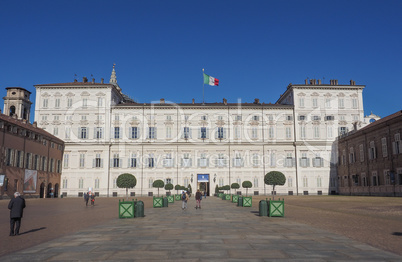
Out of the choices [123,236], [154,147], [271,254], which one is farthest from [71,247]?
[154,147]

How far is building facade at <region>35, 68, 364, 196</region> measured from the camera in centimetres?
5997

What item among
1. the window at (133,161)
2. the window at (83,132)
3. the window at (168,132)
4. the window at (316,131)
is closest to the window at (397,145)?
the window at (316,131)

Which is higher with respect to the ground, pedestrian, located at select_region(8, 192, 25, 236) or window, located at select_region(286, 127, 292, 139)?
window, located at select_region(286, 127, 292, 139)

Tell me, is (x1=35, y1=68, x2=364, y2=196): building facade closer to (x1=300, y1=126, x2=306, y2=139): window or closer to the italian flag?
(x1=300, y1=126, x2=306, y2=139): window

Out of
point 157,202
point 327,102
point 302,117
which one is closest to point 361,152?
point 302,117

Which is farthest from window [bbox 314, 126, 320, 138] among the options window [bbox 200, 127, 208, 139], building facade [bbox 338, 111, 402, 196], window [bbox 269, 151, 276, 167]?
window [bbox 200, 127, 208, 139]

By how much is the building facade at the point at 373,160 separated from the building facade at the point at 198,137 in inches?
154

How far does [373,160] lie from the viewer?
157ft

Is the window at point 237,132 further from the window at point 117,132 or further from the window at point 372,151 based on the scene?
the window at point 372,151

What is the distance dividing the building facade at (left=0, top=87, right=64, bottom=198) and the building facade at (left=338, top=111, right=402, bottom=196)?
45.7 m

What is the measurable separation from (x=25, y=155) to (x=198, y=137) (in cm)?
2654

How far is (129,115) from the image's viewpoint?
200 feet

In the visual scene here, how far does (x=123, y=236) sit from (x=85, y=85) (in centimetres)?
5276

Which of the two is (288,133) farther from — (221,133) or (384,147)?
(384,147)
